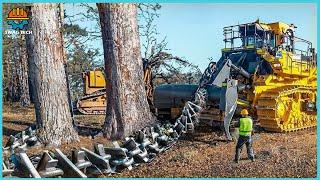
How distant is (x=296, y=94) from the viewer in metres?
11.3

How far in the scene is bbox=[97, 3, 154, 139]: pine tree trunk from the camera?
9438mm

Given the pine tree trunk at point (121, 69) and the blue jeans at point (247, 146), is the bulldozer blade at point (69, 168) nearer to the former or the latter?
the pine tree trunk at point (121, 69)

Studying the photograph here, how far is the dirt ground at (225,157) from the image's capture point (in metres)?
7.43

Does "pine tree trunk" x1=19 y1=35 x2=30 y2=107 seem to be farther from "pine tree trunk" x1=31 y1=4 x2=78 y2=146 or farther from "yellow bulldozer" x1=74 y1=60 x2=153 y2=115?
"pine tree trunk" x1=31 y1=4 x2=78 y2=146

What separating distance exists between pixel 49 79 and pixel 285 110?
4918 millimetres

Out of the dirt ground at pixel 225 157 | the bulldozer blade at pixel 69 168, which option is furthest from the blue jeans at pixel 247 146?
the bulldozer blade at pixel 69 168

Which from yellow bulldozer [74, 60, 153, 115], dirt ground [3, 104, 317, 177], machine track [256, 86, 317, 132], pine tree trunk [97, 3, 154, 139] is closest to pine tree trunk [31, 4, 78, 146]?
dirt ground [3, 104, 317, 177]

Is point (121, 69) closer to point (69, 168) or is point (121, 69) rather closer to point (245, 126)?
point (245, 126)

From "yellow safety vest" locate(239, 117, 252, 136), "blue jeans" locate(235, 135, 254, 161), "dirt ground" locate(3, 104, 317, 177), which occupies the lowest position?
"dirt ground" locate(3, 104, 317, 177)

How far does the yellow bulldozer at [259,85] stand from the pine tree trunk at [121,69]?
3.51 feet

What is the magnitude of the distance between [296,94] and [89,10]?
16.7 feet

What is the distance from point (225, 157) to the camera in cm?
829

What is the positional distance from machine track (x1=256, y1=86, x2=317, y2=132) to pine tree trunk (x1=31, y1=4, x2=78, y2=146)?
3906 mm

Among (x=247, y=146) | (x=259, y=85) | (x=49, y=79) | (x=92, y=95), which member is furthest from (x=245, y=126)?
(x=92, y=95)
